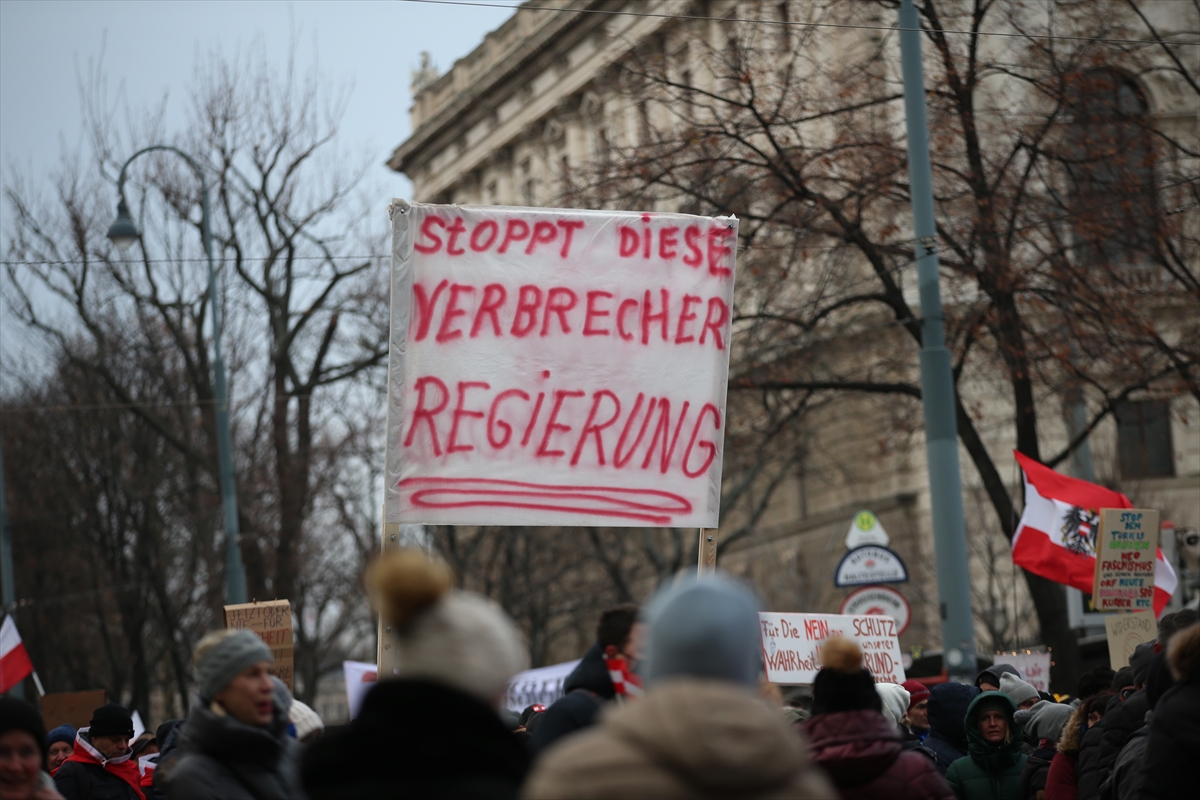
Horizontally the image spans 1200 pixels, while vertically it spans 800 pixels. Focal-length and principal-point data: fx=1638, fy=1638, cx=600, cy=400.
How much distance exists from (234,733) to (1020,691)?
6.05 m

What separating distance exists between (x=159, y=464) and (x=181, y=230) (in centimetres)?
711

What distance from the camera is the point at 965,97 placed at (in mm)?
17594

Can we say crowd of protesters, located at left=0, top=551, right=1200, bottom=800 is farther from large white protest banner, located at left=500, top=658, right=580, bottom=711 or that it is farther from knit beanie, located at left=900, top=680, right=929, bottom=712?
large white protest banner, located at left=500, top=658, right=580, bottom=711

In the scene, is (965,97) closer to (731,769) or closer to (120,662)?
(731,769)

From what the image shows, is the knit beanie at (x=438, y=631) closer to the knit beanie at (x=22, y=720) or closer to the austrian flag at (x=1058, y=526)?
the knit beanie at (x=22, y=720)

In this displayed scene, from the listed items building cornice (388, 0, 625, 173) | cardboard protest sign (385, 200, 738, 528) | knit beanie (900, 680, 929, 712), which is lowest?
knit beanie (900, 680, 929, 712)

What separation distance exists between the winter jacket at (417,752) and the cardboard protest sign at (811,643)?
7.85 metres

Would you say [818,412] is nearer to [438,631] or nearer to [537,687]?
[537,687]

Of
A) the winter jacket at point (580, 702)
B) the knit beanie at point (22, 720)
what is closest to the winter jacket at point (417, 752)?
the winter jacket at point (580, 702)

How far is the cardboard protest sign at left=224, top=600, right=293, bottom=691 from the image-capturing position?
842cm

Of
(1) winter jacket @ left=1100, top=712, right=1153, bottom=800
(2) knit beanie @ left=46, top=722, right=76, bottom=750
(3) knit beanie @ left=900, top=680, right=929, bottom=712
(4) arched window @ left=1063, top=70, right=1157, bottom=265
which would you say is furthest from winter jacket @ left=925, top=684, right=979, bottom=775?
(4) arched window @ left=1063, top=70, right=1157, bottom=265

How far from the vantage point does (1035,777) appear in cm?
784

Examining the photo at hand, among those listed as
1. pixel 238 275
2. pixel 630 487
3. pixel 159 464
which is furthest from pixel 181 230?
pixel 630 487

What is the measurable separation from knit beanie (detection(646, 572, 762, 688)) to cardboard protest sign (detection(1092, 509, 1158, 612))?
10.4 m
